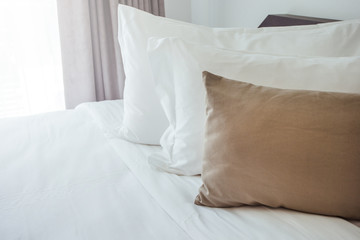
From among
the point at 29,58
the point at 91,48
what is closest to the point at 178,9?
the point at 91,48

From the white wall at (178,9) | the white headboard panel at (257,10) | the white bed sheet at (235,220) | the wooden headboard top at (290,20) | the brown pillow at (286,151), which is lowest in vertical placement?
the white bed sheet at (235,220)

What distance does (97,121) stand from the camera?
5.16 feet

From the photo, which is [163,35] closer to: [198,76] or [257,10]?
[198,76]

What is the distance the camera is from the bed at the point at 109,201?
2.64 ft

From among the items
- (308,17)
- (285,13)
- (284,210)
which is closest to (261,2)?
(285,13)

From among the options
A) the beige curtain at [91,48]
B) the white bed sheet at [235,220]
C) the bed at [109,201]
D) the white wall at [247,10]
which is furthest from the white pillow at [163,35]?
the beige curtain at [91,48]

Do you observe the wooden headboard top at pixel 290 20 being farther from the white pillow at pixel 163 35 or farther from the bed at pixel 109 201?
the bed at pixel 109 201

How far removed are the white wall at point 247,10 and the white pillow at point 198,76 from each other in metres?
0.79

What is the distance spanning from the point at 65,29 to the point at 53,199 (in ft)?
5.99

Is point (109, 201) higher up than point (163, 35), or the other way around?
point (163, 35)

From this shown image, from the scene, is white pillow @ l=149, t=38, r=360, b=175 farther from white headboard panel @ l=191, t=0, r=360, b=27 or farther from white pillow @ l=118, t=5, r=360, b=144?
white headboard panel @ l=191, t=0, r=360, b=27

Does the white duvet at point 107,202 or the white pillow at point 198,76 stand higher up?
the white pillow at point 198,76

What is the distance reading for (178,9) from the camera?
2.87 metres

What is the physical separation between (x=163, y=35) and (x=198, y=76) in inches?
14.2
